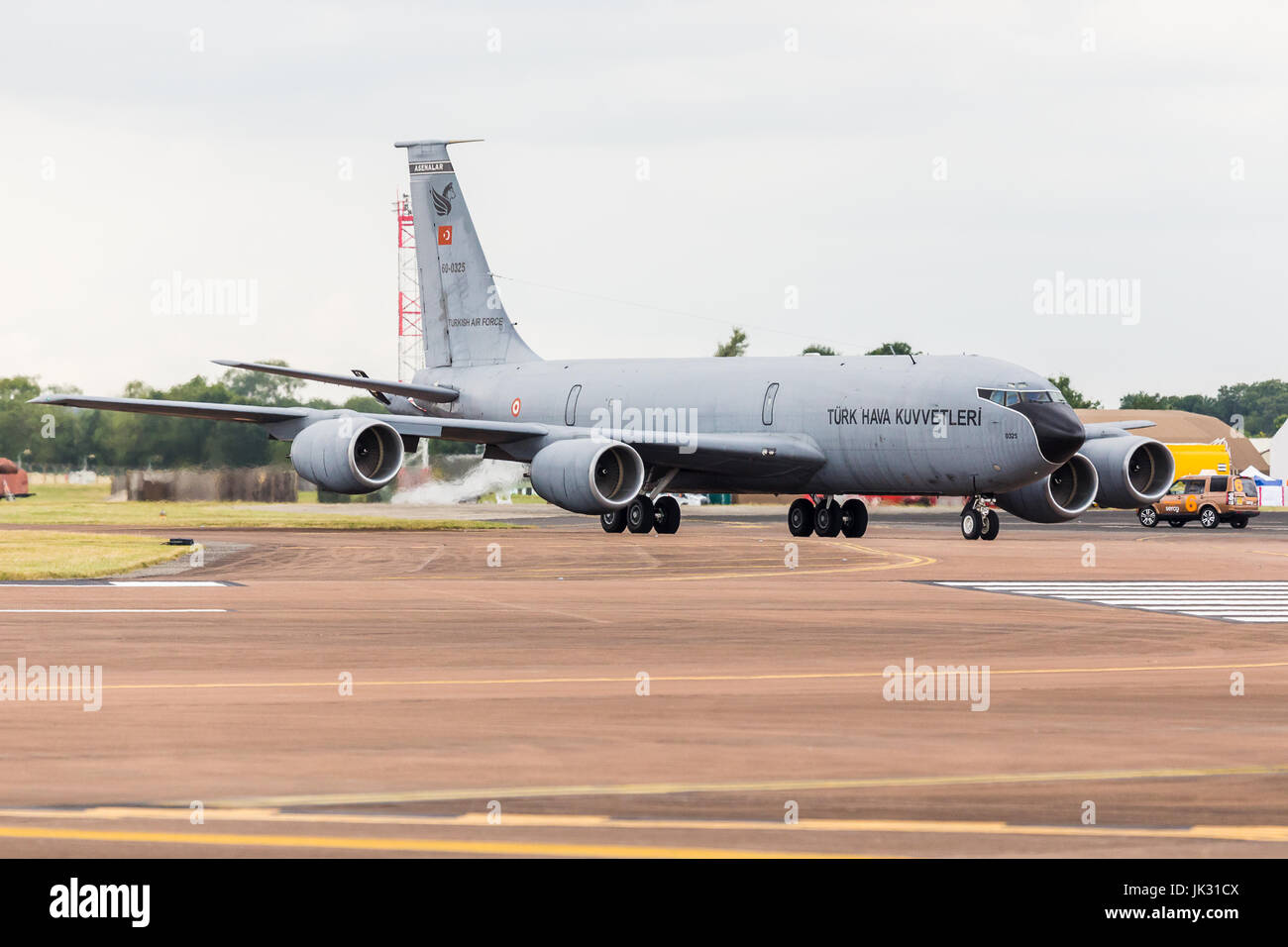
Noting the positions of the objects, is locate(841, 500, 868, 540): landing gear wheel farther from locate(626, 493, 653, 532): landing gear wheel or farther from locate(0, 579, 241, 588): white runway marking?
locate(0, 579, 241, 588): white runway marking

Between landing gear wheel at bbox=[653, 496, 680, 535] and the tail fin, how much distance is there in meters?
9.97

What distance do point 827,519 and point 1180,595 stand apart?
61.7 feet

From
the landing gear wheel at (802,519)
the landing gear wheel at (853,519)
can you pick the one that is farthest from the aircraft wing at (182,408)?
the landing gear wheel at (853,519)

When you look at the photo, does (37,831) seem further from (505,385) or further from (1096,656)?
(505,385)

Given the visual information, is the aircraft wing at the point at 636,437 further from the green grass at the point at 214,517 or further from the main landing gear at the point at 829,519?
the green grass at the point at 214,517

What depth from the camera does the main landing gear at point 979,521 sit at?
41.5 meters

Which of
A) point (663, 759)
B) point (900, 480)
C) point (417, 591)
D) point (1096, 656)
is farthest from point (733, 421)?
point (663, 759)

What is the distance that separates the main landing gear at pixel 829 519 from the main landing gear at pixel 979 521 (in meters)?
2.75

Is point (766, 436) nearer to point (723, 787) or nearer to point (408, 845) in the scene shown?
point (723, 787)

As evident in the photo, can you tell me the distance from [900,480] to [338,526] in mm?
16969

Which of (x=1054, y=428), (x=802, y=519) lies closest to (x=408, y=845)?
(x=1054, y=428)

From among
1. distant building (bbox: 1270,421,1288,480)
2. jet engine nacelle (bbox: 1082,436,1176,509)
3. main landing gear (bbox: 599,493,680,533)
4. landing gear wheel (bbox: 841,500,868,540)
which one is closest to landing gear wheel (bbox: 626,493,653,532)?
main landing gear (bbox: 599,493,680,533)

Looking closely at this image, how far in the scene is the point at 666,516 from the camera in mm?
43531

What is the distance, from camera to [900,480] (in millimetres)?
39719
